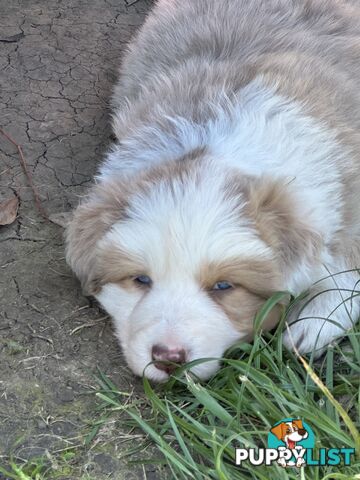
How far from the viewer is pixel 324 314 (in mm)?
3625

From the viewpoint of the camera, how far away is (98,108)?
5.46 meters

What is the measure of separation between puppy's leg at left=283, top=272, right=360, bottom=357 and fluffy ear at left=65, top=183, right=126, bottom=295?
0.95m

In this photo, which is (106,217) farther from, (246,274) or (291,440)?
(291,440)

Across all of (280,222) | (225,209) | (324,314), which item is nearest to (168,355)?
(225,209)

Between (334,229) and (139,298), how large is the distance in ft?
3.10

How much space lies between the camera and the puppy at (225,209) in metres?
3.17

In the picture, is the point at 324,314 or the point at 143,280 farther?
the point at 324,314

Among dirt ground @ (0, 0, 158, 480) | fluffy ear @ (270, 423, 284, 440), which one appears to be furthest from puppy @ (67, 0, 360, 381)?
fluffy ear @ (270, 423, 284, 440)

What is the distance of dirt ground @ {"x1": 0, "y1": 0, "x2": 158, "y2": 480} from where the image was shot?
10.5 ft

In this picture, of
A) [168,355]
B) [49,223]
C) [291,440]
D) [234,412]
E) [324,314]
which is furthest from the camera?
[49,223]

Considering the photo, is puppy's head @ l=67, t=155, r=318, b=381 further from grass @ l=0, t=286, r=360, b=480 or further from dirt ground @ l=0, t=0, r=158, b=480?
dirt ground @ l=0, t=0, r=158, b=480

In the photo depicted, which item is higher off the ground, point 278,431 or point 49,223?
point 278,431

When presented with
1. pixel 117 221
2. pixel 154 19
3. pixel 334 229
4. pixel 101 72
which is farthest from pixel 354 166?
pixel 101 72

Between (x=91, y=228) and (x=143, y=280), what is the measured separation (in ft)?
1.16
